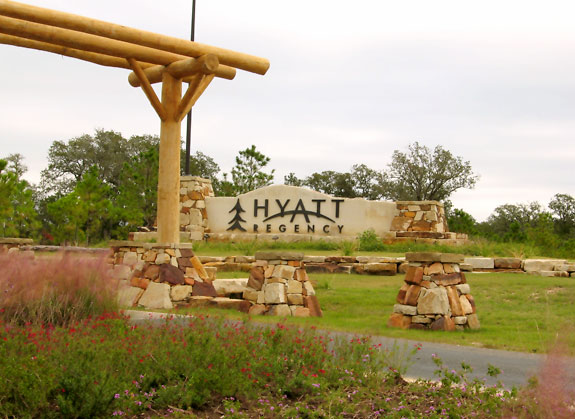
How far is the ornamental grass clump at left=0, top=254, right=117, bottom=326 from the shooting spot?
7004 millimetres

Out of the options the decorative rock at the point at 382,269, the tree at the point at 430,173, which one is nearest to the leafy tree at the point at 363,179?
the tree at the point at 430,173

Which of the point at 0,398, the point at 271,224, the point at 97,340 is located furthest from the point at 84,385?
the point at 271,224

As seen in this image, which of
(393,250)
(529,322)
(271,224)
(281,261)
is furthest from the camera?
(271,224)

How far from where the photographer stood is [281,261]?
1065cm

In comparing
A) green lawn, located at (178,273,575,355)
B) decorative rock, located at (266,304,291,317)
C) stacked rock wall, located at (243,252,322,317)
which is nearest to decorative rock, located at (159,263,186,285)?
stacked rock wall, located at (243,252,322,317)

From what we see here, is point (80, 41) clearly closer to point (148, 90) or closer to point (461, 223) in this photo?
point (148, 90)

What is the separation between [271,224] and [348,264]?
546 centimetres

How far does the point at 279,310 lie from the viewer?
10.4 meters

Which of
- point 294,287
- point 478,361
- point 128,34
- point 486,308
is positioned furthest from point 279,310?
point 128,34

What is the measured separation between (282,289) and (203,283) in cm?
182

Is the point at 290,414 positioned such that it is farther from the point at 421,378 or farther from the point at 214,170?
the point at 214,170

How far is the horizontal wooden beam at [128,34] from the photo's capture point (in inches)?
400

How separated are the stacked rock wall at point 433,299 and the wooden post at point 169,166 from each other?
448cm

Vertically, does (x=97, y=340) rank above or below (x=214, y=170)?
below
